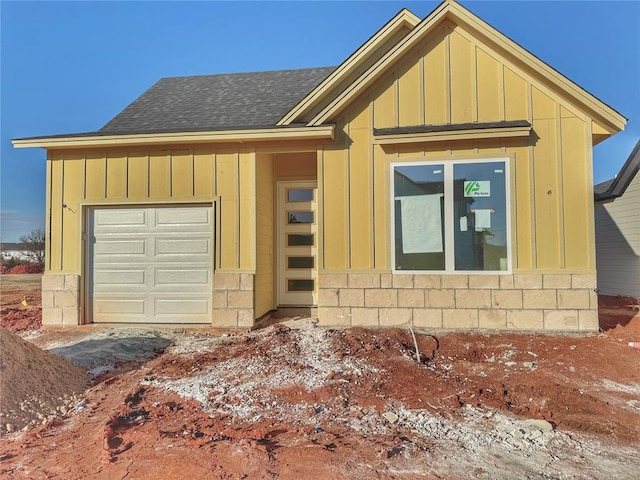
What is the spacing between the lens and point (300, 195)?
870cm

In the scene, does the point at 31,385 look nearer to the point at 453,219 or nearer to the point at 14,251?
the point at 453,219

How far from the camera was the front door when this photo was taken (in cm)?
858

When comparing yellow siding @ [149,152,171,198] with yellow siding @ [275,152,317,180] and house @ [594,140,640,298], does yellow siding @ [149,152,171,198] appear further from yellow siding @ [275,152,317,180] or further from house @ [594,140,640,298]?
house @ [594,140,640,298]

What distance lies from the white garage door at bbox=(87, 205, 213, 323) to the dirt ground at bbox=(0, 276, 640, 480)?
1217mm

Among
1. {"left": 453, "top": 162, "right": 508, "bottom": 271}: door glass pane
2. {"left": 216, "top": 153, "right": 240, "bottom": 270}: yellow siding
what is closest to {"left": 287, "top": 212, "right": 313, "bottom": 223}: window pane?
{"left": 216, "top": 153, "right": 240, "bottom": 270}: yellow siding

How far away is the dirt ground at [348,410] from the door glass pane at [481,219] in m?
1.22

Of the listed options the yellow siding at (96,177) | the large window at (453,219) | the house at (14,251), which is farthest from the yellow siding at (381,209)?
the house at (14,251)

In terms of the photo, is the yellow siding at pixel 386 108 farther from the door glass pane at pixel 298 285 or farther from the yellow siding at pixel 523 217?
the door glass pane at pixel 298 285

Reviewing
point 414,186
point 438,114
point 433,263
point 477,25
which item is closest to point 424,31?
point 477,25

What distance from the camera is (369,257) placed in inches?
271

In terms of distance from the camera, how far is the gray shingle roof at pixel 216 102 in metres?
8.10

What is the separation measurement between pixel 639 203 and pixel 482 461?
12.2 meters

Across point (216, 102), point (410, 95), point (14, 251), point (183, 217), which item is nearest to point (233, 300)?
point (183, 217)

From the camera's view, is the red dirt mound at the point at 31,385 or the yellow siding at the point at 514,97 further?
the yellow siding at the point at 514,97
